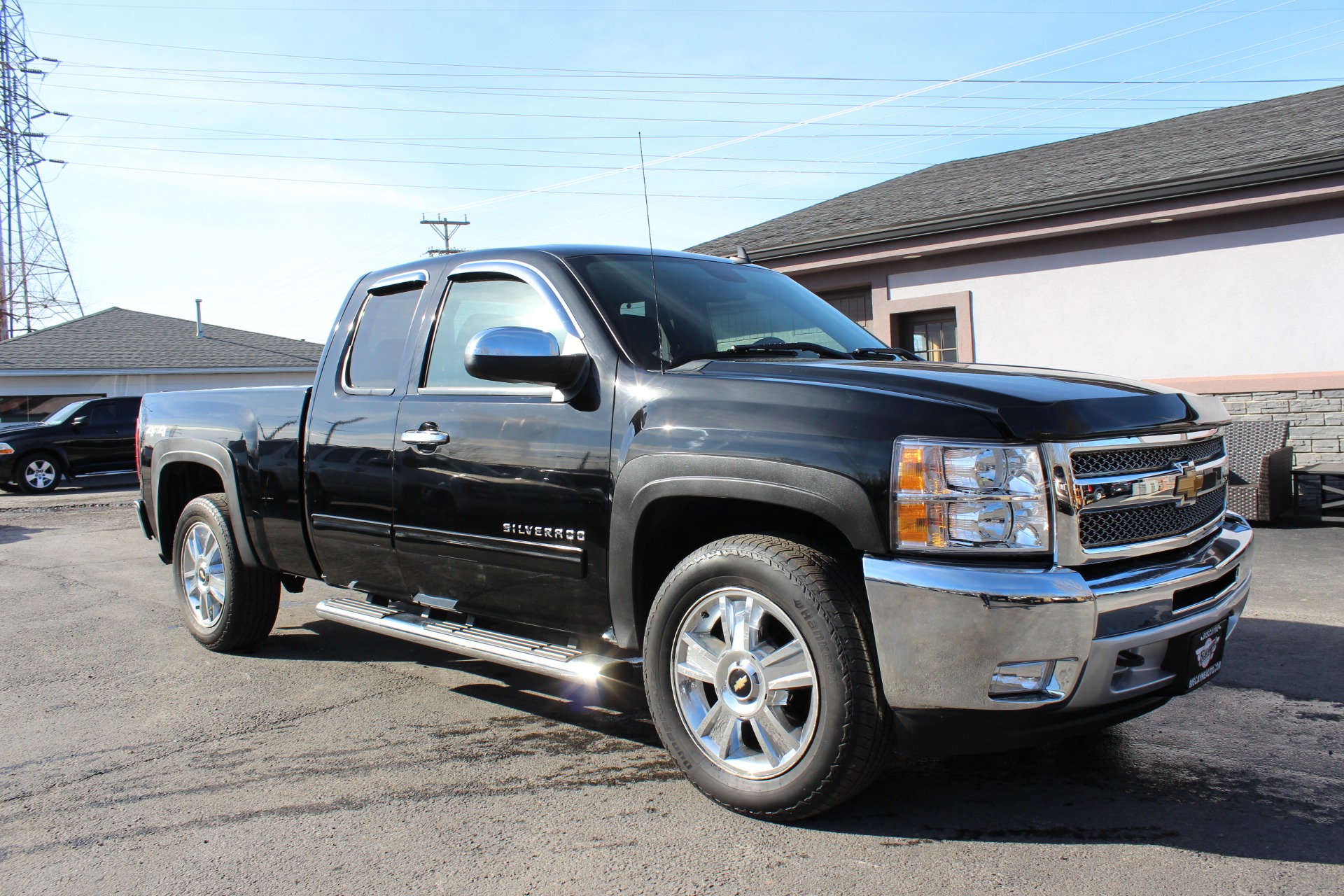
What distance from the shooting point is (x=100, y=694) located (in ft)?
15.8

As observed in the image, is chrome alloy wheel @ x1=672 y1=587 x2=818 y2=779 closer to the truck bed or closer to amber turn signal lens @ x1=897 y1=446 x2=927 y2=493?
amber turn signal lens @ x1=897 y1=446 x2=927 y2=493

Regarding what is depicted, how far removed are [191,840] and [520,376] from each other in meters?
1.84

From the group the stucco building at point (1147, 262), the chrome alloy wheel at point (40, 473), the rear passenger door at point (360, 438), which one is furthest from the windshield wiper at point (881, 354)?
the chrome alloy wheel at point (40, 473)

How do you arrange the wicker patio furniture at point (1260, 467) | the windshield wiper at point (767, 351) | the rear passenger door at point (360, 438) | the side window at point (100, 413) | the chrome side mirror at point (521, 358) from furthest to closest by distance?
the side window at point (100, 413)
the wicker patio furniture at point (1260, 467)
the rear passenger door at point (360, 438)
the windshield wiper at point (767, 351)
the chrome side mirror at point (521, 358)

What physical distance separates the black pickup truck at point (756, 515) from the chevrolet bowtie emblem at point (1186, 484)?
0.04ft

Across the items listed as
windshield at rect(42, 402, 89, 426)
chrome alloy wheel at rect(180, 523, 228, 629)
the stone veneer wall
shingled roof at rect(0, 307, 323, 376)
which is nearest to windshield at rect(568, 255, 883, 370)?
chrome alloy wheel at rect(180, 523, 228, 629)

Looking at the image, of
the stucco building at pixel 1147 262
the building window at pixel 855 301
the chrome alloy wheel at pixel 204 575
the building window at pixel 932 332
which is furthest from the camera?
the building window at pixel 855 301

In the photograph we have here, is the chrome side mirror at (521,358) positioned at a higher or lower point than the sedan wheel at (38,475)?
higher

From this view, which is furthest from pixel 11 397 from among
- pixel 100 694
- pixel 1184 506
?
pixel 1184 506

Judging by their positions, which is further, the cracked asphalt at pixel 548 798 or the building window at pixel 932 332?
the building window at pixel 932 332

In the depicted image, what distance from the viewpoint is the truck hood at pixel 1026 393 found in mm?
2801

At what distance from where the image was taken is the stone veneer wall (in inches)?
395

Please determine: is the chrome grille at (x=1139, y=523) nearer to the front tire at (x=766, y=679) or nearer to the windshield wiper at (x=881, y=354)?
the front tire at (x=766, y=679)

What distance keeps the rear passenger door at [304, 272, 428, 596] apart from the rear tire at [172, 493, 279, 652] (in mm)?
773
